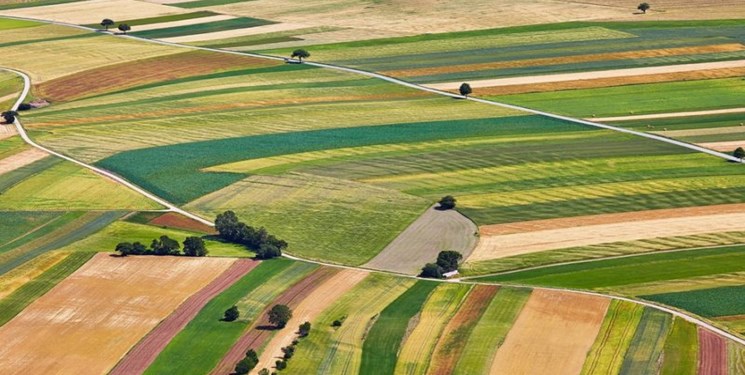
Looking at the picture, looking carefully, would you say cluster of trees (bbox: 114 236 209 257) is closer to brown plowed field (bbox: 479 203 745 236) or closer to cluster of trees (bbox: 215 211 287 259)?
cluster of trees (bbox: 215 211 287 259)

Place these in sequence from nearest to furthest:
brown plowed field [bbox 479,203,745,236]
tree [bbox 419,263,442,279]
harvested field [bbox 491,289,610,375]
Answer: harvested field [bbox 491,289,610,375] → tree [bbox 419,263,442,279] → brown plowed field [bbox 479,203,745,236]

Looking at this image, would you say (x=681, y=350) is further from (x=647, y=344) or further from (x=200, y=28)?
(x=200, y=28)

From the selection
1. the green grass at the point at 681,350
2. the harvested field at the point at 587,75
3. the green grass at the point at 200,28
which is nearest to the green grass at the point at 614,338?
the green grass at the point at 681,350

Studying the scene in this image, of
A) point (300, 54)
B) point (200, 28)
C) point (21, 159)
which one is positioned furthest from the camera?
point (200, 28)

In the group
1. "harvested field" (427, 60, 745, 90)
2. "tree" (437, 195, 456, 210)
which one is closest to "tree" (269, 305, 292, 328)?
"tree" (437, 195, 456, 210)

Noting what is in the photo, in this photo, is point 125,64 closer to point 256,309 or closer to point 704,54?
point 704,54

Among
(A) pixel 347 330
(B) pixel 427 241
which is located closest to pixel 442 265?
(B) pixel 427 241
